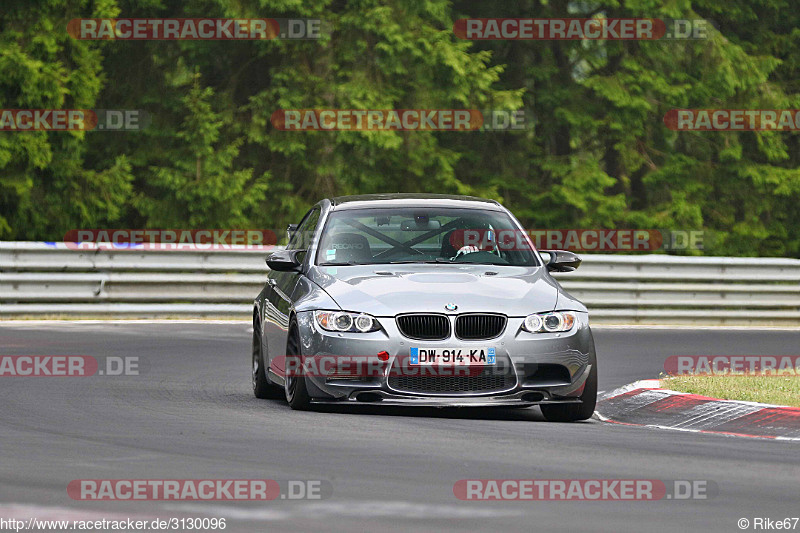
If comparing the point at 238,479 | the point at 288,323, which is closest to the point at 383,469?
the point at 238,479

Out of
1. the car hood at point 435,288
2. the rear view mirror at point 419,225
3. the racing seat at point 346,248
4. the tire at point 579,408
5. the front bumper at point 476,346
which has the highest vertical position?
the rear view mirror at point 419,225

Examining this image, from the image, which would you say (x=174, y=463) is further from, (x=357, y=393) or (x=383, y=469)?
(x=357, y=393)

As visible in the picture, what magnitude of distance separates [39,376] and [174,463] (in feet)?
18.5

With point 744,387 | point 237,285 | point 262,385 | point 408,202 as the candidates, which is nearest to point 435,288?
point 408,202

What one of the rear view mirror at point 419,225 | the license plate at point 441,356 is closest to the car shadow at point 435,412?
the license plate at point 441,356

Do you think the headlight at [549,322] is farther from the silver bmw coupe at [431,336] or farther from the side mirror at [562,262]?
the side mirror at [562,262]

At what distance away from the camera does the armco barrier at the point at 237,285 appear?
20672 mm

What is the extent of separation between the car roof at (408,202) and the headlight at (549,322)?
6.63 ft

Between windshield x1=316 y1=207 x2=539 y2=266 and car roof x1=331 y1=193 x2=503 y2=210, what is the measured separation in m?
0.09

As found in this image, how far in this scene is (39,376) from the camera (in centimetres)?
1384

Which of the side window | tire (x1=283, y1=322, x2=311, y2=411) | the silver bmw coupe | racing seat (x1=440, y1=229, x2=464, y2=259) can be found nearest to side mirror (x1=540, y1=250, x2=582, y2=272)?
the silver bmw coupe

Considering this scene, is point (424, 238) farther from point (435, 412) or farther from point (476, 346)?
point (476, 346)

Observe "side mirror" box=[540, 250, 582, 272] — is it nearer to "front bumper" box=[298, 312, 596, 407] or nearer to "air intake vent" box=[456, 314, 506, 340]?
"front bumper" box=[298, 312, 596, 407]

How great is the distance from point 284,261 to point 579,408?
244 cm
